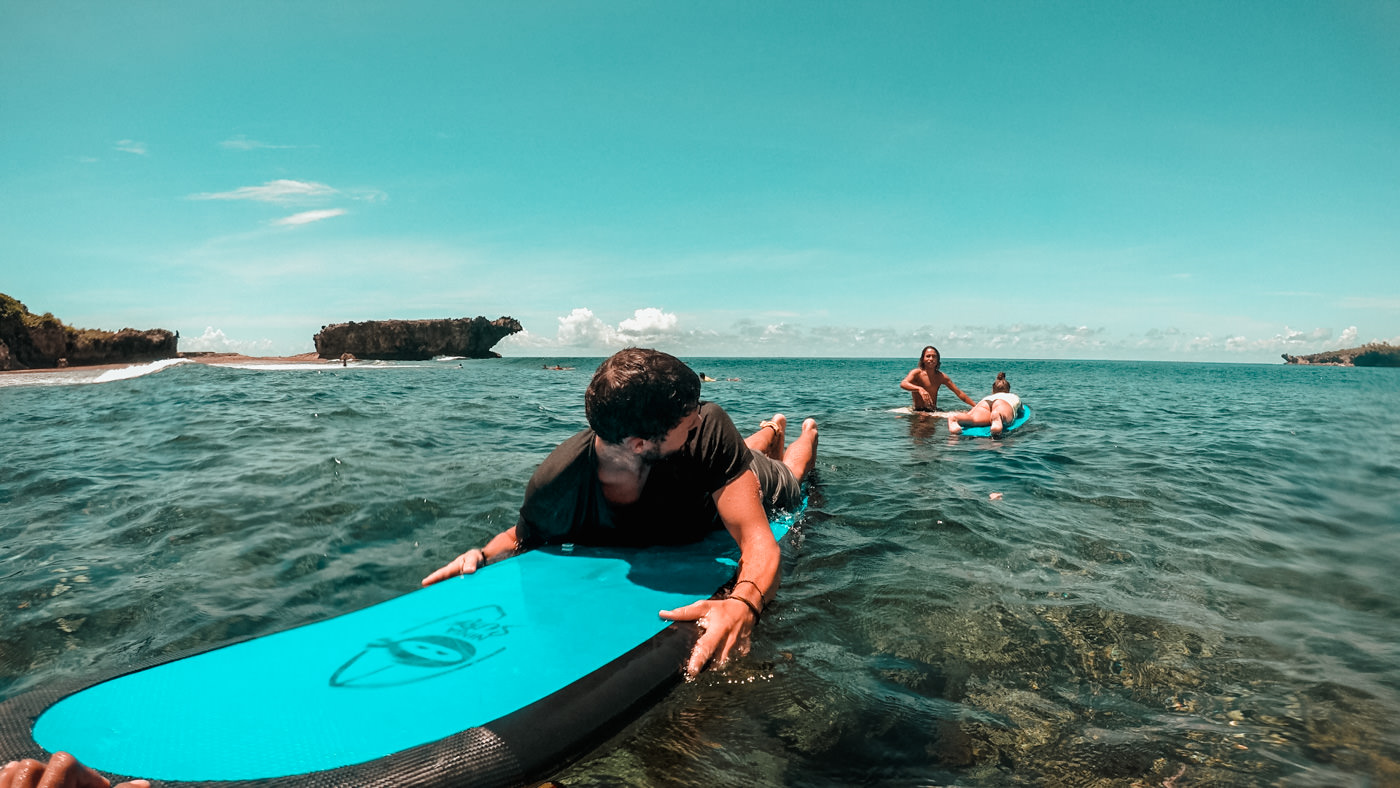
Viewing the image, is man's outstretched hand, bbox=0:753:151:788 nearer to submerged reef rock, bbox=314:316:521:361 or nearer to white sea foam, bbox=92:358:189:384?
white sea foam, bbox=92:358:189:384

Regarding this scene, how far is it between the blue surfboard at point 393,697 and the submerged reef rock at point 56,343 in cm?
5369

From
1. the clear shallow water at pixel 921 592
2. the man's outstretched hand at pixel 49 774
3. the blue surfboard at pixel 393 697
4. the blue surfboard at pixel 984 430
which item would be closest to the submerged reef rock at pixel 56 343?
the clear shallow water at pixel 921 592

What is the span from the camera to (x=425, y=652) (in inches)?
111

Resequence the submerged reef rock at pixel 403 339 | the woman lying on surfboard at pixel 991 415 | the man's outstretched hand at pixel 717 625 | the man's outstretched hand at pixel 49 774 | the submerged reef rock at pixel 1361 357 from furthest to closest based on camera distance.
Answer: the submerged reef rock at pixel 1361 357
the submerged reef rock at pixel 403 339
the woman lying on surfboard at pixel 991 415
the man's outstretched hand at pixel 717 625
the man's outstretched hand at pixel 49 774

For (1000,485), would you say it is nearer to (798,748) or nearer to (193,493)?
(798,748)

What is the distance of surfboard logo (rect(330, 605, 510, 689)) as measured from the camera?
2605mm

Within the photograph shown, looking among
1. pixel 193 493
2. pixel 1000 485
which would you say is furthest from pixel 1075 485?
pixel 193 493

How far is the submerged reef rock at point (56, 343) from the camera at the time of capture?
3909 centimetres

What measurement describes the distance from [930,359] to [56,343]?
56.3m

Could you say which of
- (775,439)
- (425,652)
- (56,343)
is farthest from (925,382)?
(56,343)

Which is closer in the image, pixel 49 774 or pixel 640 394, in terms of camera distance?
pixel 49 774

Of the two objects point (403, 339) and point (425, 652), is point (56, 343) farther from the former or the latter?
point (425, 652)

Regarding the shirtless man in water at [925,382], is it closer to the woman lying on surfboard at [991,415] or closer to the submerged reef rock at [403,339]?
the woman lying on surfboard at [991,415]

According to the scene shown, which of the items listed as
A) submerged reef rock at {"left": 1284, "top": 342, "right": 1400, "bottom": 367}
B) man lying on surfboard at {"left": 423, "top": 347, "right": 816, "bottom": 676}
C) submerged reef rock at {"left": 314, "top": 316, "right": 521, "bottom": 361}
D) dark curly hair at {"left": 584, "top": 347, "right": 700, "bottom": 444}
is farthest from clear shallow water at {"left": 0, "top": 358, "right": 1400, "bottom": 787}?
submerged reef rock at {"left": 1284, "top": 342, "right": 1400, "bottom": 367}
